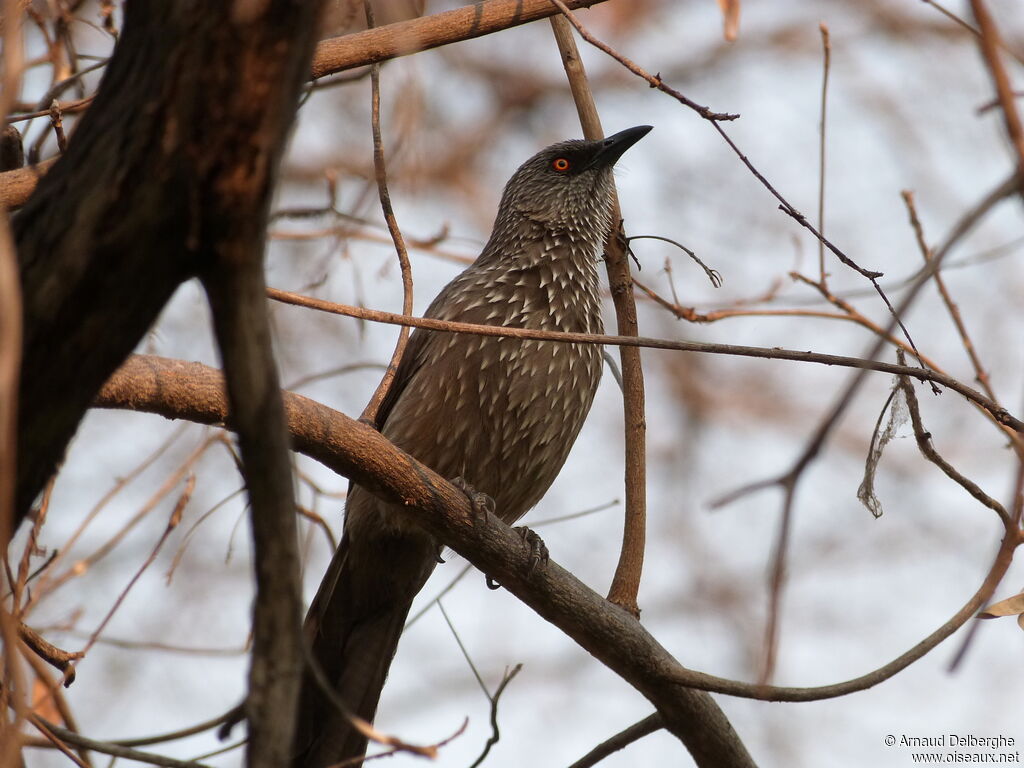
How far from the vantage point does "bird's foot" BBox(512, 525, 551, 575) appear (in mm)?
3373

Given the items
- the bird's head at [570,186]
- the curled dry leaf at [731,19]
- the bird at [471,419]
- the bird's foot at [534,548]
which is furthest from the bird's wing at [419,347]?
the curled dry leaf at [731,19]

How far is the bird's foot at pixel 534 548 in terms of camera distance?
3.37 m

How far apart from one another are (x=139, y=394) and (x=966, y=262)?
2680mm

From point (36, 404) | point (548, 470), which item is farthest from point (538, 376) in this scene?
point (36, 404)

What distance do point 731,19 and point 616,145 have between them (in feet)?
9.06

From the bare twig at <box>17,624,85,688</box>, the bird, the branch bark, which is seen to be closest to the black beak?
the bird

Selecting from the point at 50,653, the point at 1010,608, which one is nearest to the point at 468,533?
the point at 50,653

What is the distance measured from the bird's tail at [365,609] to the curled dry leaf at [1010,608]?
2.37 m

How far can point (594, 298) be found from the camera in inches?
187

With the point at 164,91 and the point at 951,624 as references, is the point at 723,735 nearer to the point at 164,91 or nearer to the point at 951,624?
the point at 951,624

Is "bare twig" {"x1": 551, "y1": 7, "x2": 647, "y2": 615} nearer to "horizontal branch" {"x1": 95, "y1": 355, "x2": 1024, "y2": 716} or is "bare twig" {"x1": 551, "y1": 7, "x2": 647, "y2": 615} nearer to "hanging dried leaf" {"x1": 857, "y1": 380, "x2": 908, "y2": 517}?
"horizontal branch" {"x1": 95, "y1": 355, "x2": 1024, "y2": 716}

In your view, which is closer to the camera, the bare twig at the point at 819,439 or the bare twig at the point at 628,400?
the bare twig at the point at 819,439

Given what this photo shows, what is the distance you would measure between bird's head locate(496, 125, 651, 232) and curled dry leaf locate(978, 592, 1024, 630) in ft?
8.69

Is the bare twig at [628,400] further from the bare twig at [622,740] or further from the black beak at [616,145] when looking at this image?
the black beak at [616,145]
